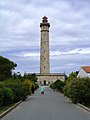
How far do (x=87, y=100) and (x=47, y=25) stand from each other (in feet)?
445

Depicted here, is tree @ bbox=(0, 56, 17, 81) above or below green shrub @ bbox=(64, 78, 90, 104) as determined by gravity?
above

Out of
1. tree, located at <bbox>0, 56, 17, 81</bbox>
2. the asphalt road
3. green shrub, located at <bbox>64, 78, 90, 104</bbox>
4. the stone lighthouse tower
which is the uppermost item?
the stone lighthouse tower

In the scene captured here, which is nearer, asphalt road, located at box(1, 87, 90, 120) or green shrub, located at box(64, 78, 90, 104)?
asphalt road, located at box(1, 87, 90, 120)

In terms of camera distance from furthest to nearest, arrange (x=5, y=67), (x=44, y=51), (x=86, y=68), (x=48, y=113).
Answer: (x=44, y=51) → (x=86, y=68) → (x=5, y=67) → (x=48, y=113)

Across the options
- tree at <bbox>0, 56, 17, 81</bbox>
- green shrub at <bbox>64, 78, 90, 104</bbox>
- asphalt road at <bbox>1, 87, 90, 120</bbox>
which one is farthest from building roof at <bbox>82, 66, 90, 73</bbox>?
asphalt road at <bbox>1, 87, 90, 120</bbox>

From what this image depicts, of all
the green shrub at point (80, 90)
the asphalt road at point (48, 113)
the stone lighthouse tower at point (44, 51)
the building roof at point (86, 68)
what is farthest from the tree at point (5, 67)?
the stone lighthouse tower at point (44, 51)

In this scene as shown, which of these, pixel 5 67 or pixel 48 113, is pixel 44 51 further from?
pixel 48 113

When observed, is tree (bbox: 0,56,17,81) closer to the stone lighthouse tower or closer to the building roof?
the building roof

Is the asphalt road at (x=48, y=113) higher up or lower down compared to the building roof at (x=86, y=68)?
lower down

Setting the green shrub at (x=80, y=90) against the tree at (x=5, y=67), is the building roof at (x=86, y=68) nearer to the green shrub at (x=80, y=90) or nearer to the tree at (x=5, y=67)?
the tree at (x=5, y=67)

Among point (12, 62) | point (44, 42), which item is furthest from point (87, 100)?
point (44, 42)

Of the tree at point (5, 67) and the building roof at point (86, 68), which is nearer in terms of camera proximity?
the tree at point (5, 67)

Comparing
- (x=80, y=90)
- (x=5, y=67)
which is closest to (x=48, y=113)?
(x=80, y=90)

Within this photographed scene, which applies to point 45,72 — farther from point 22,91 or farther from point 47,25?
point 22,91
